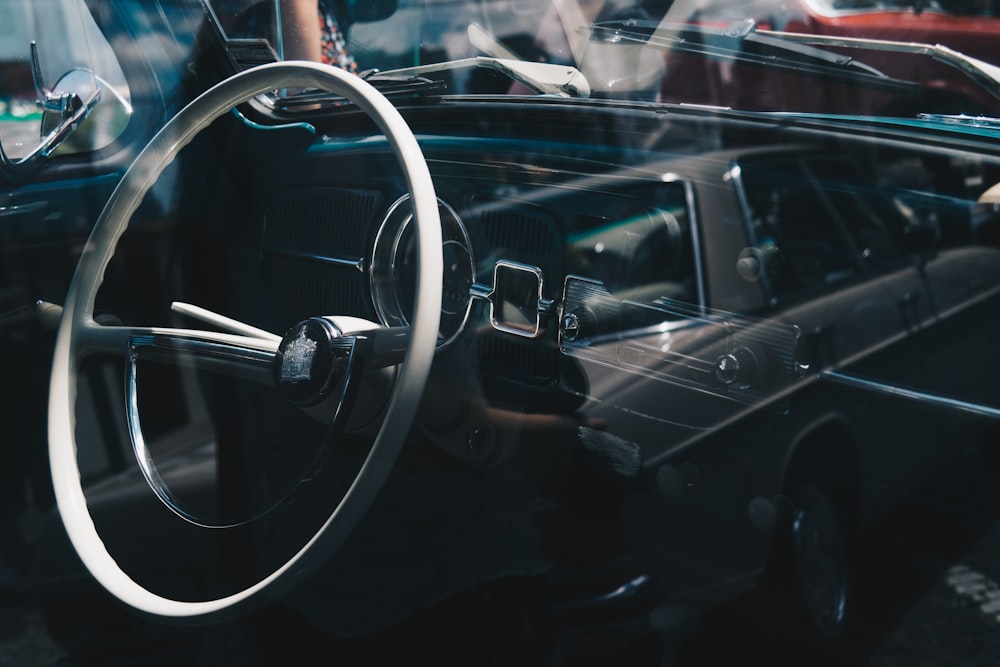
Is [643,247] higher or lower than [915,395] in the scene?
higher

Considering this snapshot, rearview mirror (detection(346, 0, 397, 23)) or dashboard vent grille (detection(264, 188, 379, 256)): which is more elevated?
rearview mirror (detection(346, 0, 397, 23))

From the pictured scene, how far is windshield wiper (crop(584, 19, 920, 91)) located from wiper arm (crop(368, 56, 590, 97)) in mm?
186

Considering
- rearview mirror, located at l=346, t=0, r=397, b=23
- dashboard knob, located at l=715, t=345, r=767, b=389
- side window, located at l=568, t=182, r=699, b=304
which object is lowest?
dashboard knob, located at l=715, t=345, r=767, b=389

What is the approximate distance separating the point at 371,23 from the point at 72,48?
72 centimetres

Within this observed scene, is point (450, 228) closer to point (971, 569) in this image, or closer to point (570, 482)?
point (570, 482)

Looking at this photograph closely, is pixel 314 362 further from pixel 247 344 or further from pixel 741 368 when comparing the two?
pixel 741 368

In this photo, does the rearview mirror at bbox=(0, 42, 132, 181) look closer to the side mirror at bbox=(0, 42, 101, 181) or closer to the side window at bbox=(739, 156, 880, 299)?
the side mirror at bbox=(0, 42, 101, 181)

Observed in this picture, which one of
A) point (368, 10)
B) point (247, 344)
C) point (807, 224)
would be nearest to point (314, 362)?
point (247, 344)

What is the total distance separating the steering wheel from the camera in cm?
126

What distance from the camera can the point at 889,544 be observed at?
4.74ft

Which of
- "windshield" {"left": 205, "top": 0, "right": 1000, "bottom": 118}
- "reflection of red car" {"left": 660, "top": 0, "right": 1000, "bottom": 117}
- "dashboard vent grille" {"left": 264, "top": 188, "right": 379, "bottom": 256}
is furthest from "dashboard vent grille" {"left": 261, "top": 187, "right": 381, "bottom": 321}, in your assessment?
"reflection of red car" {"left": 660, "top": 0, "right": 1000, "bottom": 117}

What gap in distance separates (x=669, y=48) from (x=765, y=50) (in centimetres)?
19

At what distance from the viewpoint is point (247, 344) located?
1464mm

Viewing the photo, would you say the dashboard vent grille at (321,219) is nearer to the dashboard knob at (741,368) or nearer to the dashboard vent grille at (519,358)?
the dashboard vent grille at (519,358)
